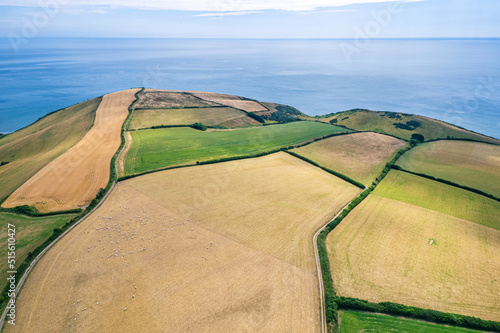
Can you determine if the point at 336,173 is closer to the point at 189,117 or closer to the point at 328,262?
the point at 328,262

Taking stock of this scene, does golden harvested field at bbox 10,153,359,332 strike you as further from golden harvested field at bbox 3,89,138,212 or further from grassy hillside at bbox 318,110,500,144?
grassy hillside at bbox 318,110,500,144

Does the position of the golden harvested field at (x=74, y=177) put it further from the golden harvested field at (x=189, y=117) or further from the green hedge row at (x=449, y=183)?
the green hedge row at (x=449, y=183)

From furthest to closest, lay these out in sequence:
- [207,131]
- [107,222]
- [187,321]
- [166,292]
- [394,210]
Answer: [207,131] → [394,210] → [107,222] → [166,292] → [187,321]

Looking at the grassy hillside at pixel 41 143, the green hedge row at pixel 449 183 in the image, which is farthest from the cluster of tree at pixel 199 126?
the green hedge row at pixel 449 183

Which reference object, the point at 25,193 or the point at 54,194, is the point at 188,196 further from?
the point at 25,193

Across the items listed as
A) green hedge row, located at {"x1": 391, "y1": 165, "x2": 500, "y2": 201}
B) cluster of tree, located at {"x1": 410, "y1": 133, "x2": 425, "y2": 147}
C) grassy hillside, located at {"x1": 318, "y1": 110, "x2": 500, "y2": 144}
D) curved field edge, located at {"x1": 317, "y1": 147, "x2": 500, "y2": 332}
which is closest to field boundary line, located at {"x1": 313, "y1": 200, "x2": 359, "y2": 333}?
curved field edge, located at {"x1": 317, "y1": 147, "x2": 500, "y2": 332}

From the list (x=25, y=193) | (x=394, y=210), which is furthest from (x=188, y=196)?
(x=394, y=210)

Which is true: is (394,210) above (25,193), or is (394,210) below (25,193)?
above
